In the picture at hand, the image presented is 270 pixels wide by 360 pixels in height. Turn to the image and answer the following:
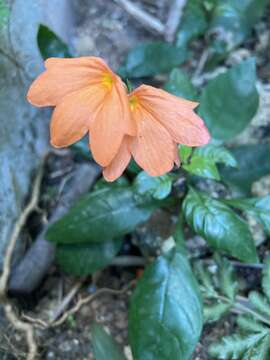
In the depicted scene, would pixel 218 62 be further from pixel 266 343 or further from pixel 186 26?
pixel 266 343

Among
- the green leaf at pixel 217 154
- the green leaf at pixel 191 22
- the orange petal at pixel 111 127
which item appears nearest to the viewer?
the orange petal at pixel 111 127

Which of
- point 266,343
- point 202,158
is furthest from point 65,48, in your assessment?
point 266,343

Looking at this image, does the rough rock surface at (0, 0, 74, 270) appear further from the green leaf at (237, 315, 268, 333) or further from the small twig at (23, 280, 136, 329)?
the green leaf at (237, 315, 268, 333)

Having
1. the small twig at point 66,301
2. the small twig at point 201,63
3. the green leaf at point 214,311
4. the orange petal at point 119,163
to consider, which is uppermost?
the orange petal at point 119,163

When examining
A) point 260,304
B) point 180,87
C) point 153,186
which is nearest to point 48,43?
point 180,87

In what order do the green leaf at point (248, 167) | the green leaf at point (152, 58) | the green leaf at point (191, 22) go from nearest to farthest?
the green leaf at point (248, 167) < the green leaf at point (152, 58) < the green leaf at point (191, 22)

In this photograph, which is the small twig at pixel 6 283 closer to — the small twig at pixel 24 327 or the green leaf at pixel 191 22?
the small twig at pixel 24 327

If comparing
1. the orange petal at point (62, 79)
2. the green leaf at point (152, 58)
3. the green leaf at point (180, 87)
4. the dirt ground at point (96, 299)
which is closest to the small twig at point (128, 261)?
the dirt ground at point (96, 299)

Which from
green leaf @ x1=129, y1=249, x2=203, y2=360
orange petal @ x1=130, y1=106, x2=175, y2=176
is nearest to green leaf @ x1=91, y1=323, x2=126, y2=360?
green leaf @ x1=129, y1=249, x2=203, y2=360
